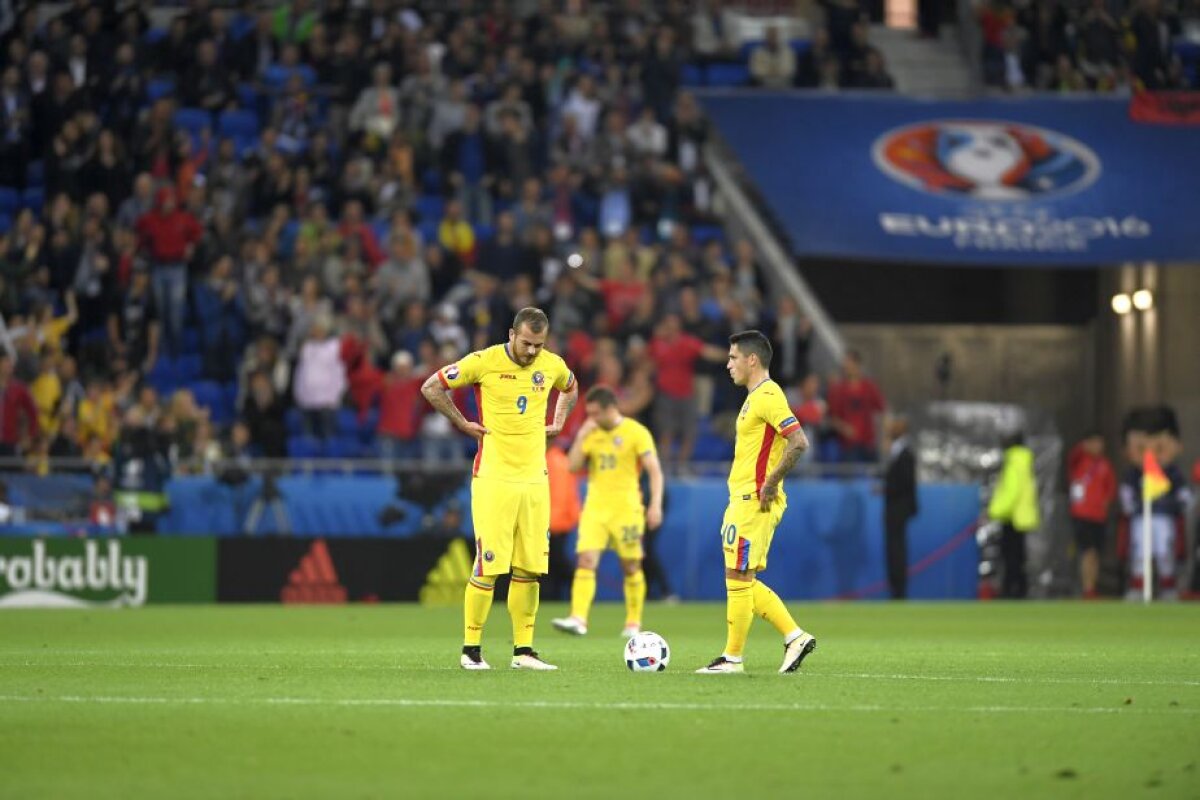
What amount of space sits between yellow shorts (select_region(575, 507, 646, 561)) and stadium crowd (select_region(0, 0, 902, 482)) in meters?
7.34

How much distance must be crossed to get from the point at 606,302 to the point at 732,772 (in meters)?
21.0

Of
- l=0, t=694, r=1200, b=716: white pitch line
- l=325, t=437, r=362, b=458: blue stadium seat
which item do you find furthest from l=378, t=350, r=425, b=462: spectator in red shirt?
l=0, t=694, r=1200, b=716: white pitch line

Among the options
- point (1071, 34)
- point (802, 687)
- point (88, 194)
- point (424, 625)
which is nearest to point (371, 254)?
point (88, 194)

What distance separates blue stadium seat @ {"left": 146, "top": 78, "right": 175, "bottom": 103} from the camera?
31984 millimetres

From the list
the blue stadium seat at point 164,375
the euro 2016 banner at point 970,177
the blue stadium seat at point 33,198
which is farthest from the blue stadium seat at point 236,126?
the euro 2016 banner at point 970,177

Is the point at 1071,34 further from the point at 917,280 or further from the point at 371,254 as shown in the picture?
the point at 371,254

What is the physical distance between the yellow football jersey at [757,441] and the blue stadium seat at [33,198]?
1896cm

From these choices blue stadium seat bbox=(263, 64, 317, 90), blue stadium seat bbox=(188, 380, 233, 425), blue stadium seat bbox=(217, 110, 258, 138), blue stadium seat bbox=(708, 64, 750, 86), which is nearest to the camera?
blue stadium seat bbox=(188, 380, 233, 425)

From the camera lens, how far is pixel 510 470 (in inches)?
550

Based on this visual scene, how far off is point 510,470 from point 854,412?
1518 cm

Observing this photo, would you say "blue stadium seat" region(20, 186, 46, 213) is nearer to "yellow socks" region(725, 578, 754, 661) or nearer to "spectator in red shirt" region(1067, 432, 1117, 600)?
"spectator in red shirt" region(1067, 432, 1117, 600)

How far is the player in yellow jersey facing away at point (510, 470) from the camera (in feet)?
45.4

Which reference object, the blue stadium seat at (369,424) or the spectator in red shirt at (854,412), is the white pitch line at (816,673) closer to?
the blue stadium seat at (369,424)

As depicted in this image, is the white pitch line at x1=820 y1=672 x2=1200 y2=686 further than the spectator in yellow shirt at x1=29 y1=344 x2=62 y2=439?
No
